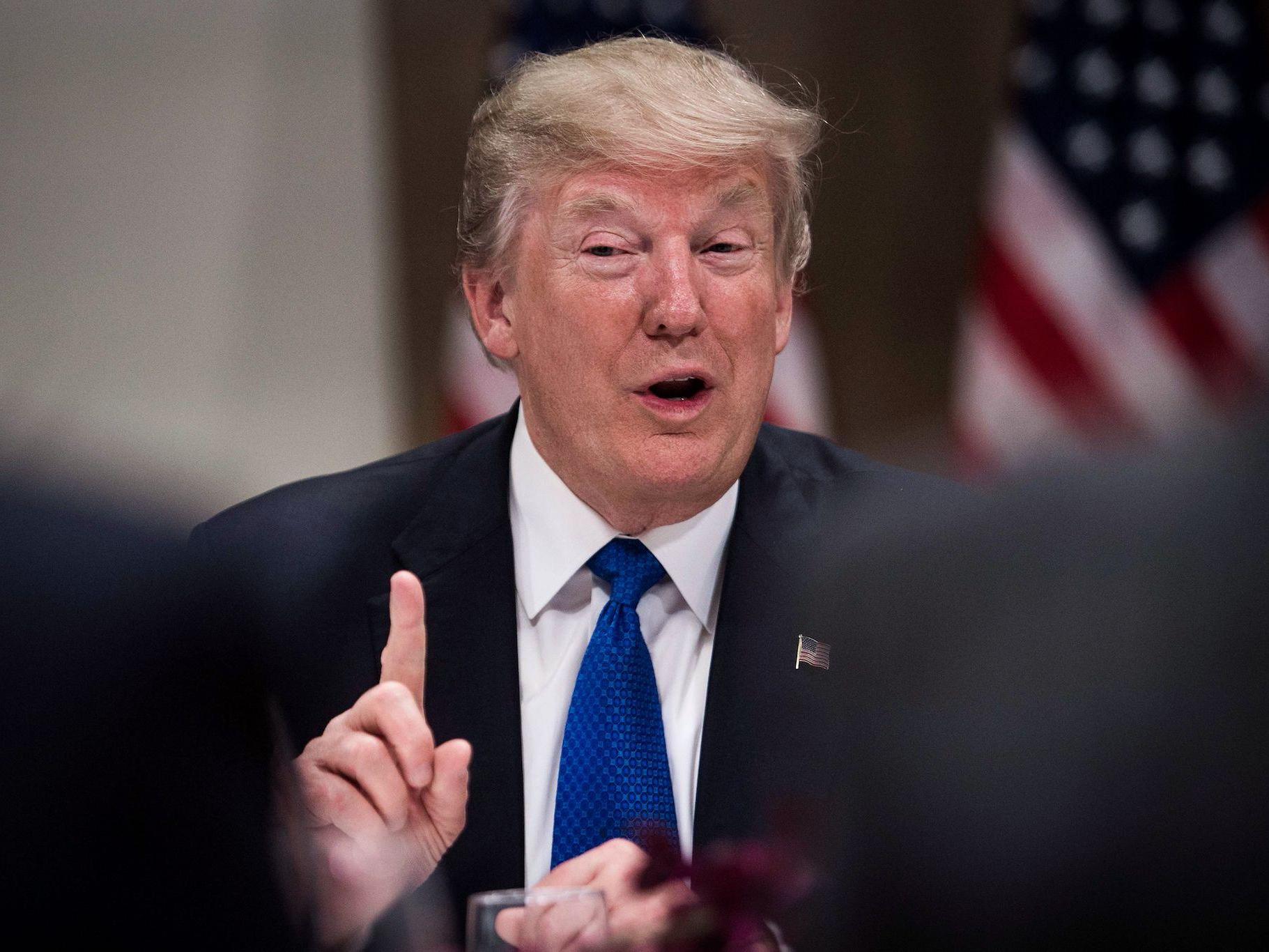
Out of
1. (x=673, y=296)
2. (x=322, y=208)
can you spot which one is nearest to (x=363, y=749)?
(x=673, y=296)

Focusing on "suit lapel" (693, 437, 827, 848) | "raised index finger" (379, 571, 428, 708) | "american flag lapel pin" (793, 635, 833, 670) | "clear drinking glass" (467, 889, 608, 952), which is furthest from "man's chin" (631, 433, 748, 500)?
"clear drinking glass" (467, 889, 608, 952)

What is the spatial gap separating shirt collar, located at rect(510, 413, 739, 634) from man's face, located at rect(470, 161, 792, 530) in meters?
0.03

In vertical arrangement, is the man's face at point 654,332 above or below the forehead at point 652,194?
below

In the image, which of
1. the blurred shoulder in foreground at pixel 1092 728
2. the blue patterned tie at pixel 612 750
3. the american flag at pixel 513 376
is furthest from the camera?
the american flag at pixel 513 376

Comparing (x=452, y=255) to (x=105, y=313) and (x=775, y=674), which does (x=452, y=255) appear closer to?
(x=105, y=313)

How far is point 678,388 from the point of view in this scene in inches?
78.2

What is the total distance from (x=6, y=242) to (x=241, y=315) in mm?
612

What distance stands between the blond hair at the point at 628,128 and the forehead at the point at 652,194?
0.6 inches

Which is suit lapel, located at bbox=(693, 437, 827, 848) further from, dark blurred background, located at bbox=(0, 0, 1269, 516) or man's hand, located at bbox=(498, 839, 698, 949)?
dark blurred background, located at bbox=(0, 0, 1269, 516)

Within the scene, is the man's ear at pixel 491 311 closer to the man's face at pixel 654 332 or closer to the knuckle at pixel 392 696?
the man's face at pixel 654 332

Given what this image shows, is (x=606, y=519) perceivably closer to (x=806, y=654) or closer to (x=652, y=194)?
(x=806, y=654)

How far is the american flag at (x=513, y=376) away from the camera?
3354mm

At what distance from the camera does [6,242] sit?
3607 mm

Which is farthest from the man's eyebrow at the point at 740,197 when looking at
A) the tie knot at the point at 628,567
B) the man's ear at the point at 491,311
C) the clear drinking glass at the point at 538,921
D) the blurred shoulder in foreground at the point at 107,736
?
the blurred shoulder in foreground at the point at 107,736
